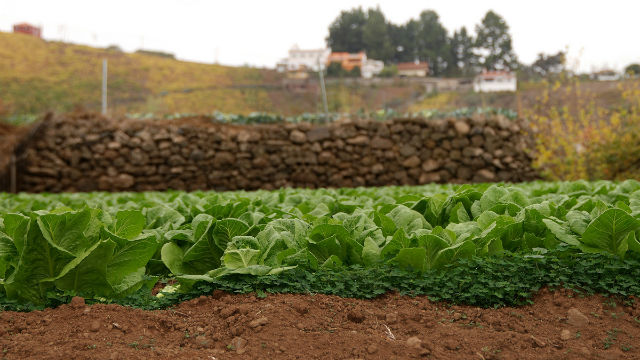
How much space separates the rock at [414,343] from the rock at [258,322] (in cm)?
47

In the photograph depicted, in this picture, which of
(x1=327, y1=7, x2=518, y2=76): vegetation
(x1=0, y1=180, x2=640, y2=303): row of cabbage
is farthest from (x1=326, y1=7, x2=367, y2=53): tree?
(x1=0, y1=180, x2=640, y2=303): row of cabbage

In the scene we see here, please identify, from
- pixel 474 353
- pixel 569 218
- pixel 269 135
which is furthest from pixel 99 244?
pixel 269 135

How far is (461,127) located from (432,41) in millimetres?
16654

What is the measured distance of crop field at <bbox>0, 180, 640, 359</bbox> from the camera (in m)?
1.64

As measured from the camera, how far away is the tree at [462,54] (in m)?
20.9

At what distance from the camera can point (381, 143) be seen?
41.3 ft

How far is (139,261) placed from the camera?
2150 millimetres

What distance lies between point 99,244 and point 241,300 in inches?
23.9

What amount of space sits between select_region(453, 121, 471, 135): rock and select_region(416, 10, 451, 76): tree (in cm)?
1103

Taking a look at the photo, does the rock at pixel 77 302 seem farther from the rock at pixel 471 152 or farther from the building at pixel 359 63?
the building at pixel 359 63

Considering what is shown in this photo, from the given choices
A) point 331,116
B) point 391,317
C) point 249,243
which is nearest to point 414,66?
point 331,116

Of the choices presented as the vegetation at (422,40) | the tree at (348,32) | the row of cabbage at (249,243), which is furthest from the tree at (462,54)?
the row of cabbage at (249,243)

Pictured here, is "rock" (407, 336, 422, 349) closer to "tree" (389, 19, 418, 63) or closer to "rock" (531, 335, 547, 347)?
"rock" (531, 335, 547, 347)

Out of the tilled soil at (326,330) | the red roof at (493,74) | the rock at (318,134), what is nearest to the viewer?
the tilled soil at (326,330)
